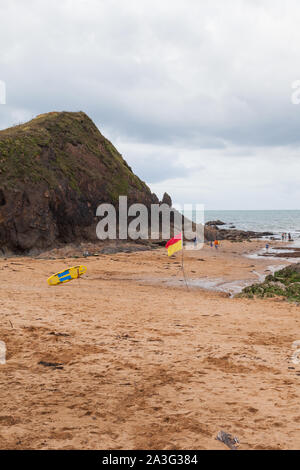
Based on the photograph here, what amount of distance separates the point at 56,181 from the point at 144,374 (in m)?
30.0

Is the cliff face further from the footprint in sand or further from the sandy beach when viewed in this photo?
the footprint in sand

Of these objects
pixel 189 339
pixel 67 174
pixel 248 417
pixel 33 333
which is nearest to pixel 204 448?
pixel 248 417

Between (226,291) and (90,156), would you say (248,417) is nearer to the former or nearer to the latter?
(226,291)

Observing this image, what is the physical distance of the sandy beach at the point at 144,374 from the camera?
4129 mm

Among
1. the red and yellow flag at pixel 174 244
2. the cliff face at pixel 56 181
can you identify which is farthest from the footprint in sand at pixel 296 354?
the cliff face at pixel 56 181

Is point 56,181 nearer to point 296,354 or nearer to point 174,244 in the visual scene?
point 174,244

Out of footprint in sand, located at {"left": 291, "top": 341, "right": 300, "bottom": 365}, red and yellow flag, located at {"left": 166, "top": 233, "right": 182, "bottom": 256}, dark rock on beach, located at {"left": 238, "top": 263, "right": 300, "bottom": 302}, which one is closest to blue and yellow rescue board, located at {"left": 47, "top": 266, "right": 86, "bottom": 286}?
red and yellow flag, located at {"left": 166, "top": 233, "right": 182, "bottom": 256}

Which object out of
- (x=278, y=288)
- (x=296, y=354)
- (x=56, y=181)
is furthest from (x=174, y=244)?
(x=56, y=181)

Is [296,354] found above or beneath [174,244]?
beneath

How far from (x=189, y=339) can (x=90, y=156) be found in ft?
117

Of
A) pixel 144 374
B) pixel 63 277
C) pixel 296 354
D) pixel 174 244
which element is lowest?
pixel 296 354

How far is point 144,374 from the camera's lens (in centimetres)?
598

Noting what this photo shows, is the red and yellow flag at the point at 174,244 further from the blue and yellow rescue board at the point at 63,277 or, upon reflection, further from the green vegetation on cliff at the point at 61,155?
the green vegetation on cliff at the point at 61,155

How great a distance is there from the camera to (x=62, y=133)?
39.2 m
